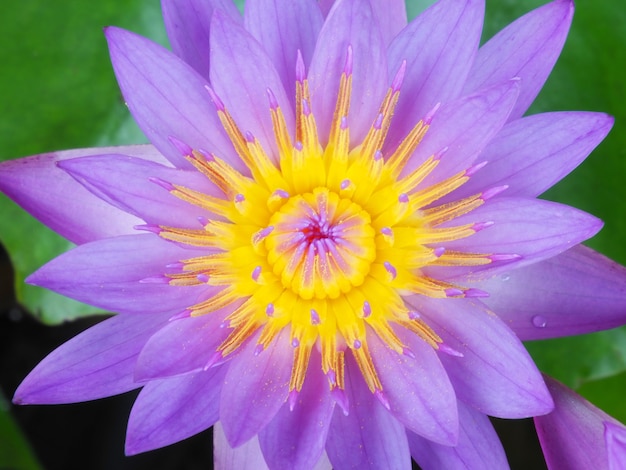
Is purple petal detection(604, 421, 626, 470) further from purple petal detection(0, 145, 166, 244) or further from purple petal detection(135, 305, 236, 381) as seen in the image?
purple petal detection(0, 145, 166, 244)

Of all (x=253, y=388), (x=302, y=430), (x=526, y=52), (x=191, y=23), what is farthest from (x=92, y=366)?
(x=526, y=52)

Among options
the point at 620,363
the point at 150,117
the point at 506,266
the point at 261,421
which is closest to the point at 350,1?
the point at 150,117

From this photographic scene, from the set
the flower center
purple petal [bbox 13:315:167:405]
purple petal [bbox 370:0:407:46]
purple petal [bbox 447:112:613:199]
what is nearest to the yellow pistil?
the flower center

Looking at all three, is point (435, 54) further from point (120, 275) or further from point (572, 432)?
point (572, 432)

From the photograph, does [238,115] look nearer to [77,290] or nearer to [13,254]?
[77,290]

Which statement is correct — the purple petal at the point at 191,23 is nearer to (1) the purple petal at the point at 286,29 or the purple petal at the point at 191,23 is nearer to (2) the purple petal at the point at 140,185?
(1) the purple petal at the point at 286,29

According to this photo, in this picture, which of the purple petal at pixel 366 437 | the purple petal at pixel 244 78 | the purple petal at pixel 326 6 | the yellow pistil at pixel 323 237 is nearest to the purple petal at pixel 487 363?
the yellow pistil at pixel 323 237
